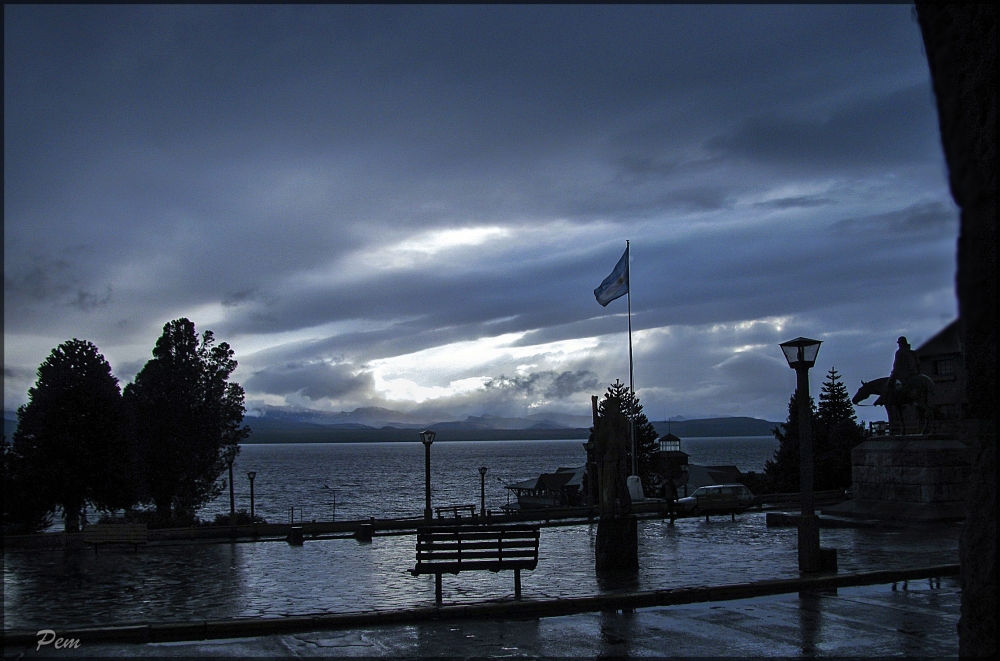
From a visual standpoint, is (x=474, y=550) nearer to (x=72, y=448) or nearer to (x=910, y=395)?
(x=910, y=395)

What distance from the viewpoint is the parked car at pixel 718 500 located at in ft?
102

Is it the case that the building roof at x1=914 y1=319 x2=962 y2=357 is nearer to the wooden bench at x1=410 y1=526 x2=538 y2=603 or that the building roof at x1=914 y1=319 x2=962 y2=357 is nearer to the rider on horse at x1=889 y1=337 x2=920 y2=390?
the wooden bench at x1=410 y1=526 x2=538 y2=603

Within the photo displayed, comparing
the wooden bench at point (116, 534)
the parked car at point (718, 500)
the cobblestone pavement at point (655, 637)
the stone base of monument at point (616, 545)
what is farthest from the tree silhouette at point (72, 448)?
the cobblestone pavement at point (655, 637)

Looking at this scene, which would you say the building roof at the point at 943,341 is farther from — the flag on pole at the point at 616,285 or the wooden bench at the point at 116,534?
the flag on pole at the point at 616,285

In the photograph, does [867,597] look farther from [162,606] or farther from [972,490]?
[162,606]

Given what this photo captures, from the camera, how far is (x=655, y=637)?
9109 mm

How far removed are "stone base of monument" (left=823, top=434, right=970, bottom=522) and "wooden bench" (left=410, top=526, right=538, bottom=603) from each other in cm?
1421

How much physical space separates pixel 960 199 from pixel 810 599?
1004 cm

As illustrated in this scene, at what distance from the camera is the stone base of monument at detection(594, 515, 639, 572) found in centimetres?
1424

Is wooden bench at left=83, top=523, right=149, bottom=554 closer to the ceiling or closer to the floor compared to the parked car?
closer to the ceiling

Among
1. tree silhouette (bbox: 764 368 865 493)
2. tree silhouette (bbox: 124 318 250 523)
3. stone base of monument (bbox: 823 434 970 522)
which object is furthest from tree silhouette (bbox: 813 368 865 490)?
tree silhouette (bbox: 124 318 250 523)

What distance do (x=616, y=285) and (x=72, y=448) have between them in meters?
27.5

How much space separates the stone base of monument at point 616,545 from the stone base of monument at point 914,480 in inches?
435
